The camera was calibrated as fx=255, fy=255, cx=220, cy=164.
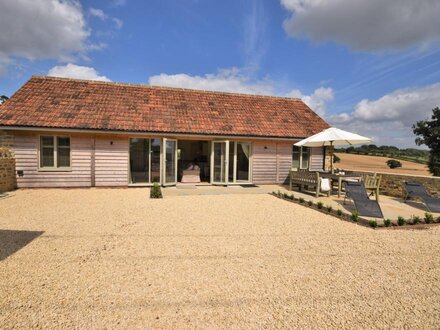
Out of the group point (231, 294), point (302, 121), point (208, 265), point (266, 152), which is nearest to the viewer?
point (231, 294)

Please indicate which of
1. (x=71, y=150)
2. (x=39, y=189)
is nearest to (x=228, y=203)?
(x=71, y=150)

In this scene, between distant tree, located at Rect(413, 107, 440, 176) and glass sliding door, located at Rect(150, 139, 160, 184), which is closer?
glass sliding door, located at Rect(150, 139, 160, 184)

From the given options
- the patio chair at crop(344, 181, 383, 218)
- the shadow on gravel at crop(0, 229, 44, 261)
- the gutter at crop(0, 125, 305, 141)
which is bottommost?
the shadow on gravel at crop(0, 229, 44, 261)

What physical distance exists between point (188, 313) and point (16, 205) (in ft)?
25.5

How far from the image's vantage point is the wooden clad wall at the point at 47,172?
1055cm

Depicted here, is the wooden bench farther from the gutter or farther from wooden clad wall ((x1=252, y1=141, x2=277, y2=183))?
the gutter

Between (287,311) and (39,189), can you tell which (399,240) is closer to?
(287,311)

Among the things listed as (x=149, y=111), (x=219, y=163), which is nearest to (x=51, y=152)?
(x=149, y=111)

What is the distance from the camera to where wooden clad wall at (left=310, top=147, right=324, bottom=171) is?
14.1m

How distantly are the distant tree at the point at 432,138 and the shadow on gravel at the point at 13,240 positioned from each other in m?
22.9

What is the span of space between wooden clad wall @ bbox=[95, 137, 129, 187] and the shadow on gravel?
6070mm

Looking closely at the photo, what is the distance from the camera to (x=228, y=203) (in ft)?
29.0

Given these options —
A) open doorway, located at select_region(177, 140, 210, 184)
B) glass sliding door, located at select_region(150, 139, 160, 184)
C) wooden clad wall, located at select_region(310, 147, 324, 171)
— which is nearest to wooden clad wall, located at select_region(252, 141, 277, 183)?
wooden clad wall, located at select_region(310, 147, 324, 171)

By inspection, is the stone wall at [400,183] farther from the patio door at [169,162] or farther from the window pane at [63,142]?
the window pane at [63,142]
